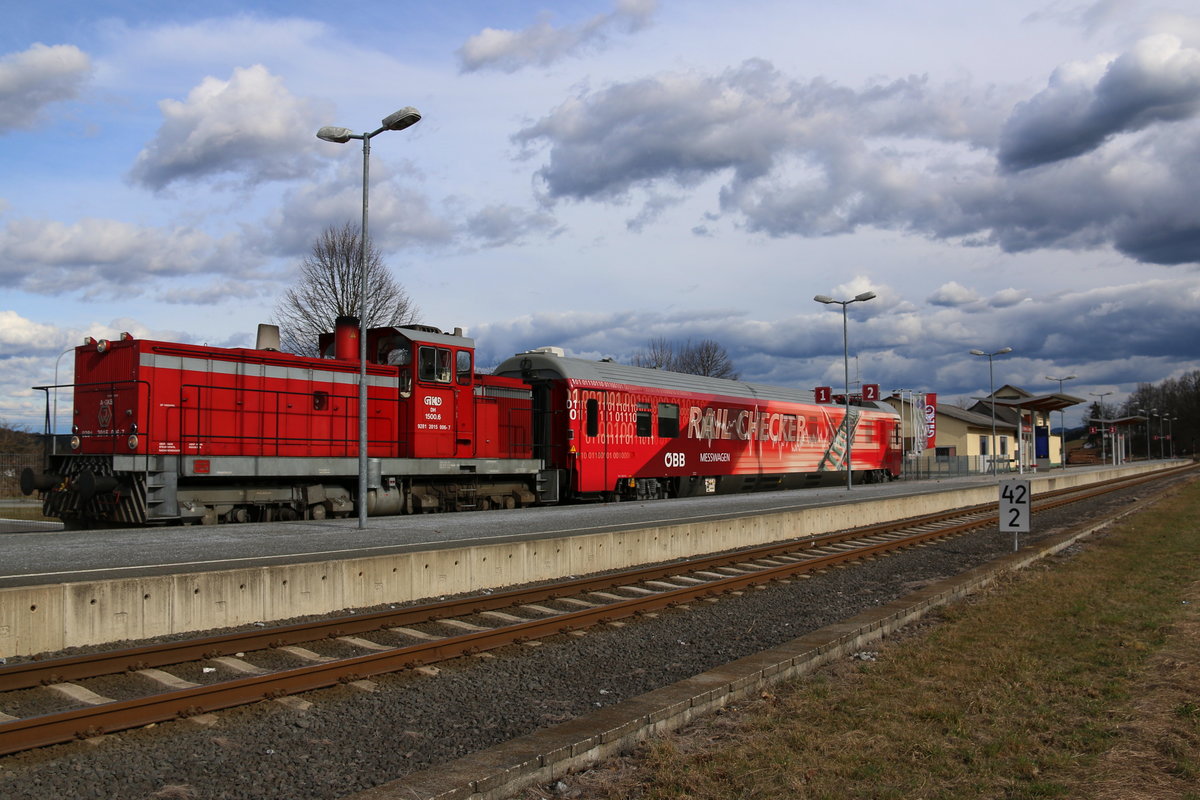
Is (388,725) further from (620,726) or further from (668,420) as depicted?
(668,420)


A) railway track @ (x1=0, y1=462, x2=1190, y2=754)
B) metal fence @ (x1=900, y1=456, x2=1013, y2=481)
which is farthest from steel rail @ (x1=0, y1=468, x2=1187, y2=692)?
metal fence @ (x1=900, y1=456, x2=1013, y2=481)

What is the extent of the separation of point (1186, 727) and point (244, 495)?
15.0 m

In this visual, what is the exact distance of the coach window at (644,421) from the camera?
24188 millimetres

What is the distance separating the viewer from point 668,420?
25.3 meters

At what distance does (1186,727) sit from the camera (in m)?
5.43

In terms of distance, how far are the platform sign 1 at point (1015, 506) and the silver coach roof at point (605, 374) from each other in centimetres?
1059

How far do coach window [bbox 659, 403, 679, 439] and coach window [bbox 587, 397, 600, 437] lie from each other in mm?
2912

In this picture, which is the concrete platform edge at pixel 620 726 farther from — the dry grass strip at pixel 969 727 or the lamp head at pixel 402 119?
the lamp head at pixel 402 119

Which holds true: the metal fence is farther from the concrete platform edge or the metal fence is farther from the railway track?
the concrete platform edge

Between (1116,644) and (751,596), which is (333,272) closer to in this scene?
(751,596)

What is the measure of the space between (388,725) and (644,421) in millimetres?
18828

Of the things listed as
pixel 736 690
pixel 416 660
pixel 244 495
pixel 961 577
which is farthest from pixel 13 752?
pixel 244 495

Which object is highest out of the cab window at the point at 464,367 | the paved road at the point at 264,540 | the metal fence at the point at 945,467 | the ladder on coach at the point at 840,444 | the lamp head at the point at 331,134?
the lamp head at the point at 331,134

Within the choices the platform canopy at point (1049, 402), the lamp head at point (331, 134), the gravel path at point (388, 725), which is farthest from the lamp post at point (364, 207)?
the platform canopy at point (1049, 402)
